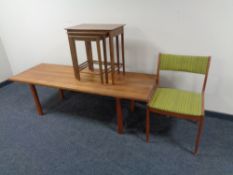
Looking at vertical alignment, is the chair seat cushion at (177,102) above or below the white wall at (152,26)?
below

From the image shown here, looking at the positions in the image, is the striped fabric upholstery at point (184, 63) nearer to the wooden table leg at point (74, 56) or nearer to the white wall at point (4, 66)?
the wooden table leg at point (74, 56)

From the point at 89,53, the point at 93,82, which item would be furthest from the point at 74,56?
the point at 93,82

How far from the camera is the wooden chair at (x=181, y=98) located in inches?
59.7

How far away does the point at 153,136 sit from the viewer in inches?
73.5

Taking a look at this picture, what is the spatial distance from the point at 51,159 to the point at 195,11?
1.88 metres

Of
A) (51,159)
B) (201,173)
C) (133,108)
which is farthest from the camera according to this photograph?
(133,108)

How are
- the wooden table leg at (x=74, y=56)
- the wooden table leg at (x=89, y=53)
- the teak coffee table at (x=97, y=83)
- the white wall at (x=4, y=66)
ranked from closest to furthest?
the teak coffee table at (x=97, y=83) → the wooden table leg at (x=74, y=56) → the wooden table leg at (x=89, y=53) → the white wall at (x=4, y=66)

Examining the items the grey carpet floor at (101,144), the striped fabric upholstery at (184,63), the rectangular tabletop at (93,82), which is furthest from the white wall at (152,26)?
the grey carpet floor at (101,144)

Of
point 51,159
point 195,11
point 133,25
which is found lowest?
point 51,159

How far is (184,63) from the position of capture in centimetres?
179

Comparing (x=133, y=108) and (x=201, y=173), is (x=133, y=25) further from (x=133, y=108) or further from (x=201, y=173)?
(x=201, y=173)

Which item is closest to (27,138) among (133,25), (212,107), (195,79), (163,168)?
(163,168)

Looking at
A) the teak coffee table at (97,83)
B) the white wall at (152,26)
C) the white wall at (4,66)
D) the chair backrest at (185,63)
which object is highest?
the white wall at (152,26)

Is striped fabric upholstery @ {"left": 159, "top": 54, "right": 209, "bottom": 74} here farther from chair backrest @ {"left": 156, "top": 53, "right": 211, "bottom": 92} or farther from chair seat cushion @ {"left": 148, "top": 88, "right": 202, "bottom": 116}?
chair seat cushion @ {"left": 148, "top": 88, "right": 202, "bottom": 116}
